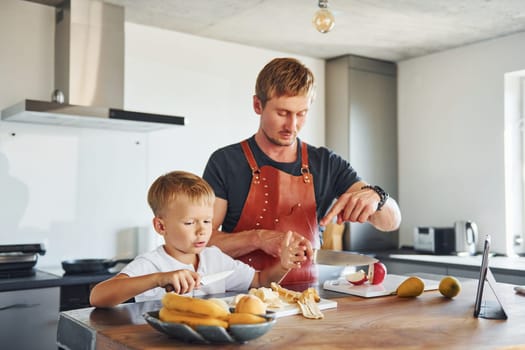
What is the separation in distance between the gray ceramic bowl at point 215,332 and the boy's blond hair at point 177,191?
1.90 ft

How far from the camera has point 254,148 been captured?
6.35 feet

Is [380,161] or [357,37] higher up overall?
[357,37]

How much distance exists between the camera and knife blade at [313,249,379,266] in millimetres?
1608

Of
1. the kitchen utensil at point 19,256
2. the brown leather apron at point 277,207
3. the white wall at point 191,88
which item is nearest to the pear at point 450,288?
the brown leather apron at point 277,207

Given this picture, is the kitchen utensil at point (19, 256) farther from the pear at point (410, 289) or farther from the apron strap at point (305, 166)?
the pear at point (410, 289)

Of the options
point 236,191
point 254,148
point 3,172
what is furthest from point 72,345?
point 3,172

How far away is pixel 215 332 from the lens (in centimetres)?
93

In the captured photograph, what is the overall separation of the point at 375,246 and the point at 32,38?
2748mm

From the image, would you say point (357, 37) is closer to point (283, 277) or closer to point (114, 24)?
point (114, 24)

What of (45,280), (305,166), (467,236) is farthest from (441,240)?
(45,280)

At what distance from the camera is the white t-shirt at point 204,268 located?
1.50 metres

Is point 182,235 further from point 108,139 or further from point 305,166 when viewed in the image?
point 108,139

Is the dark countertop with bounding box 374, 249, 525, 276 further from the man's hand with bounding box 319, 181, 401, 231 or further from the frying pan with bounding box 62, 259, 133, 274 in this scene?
the frying pan with bounding box 62, 259, 133, 274

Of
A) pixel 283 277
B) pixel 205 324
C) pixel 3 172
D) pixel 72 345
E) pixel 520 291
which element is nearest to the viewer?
pixel 205 324
